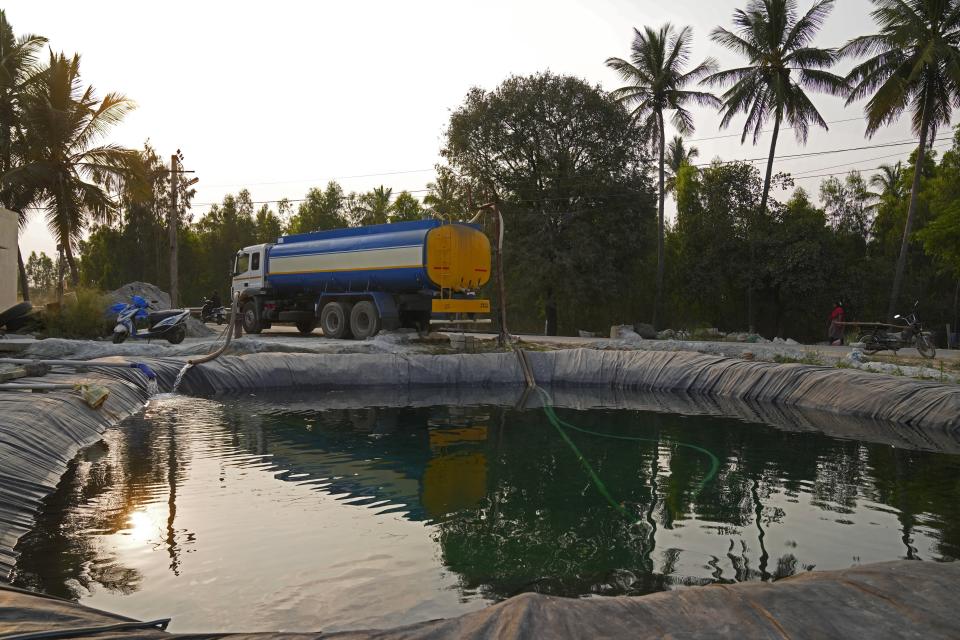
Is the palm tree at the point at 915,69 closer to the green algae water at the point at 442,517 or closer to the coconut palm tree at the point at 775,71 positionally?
the coconut palm tree at the point at 775,71

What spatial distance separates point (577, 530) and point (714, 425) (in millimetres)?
5269

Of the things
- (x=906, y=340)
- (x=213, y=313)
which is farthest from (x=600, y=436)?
(x=213, y=313)

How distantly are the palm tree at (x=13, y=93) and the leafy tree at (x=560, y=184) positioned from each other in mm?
15118

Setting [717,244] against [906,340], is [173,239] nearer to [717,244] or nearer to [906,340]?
[717,244]

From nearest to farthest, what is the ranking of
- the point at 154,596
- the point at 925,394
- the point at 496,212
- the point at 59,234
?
the point at 154,596, the point at 925,394, the point at 496,212, the point at 59,234

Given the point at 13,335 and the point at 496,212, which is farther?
the point at 13,335

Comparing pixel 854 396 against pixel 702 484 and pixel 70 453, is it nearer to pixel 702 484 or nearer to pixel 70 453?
pixel 702 484

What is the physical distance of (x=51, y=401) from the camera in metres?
7.59

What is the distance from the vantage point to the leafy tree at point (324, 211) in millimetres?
43750

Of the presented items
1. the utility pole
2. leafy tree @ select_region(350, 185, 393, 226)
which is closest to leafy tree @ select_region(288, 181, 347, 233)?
leafy tree @ select_region(350, 185, 393, 226)

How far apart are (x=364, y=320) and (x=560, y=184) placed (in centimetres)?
1136

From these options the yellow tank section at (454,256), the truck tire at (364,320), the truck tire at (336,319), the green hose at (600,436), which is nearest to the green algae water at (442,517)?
the green hose at (600,436)

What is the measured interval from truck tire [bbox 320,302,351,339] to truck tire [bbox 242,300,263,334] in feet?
9.70

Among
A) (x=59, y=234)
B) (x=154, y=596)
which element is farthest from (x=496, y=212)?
(x=59, y=234)
